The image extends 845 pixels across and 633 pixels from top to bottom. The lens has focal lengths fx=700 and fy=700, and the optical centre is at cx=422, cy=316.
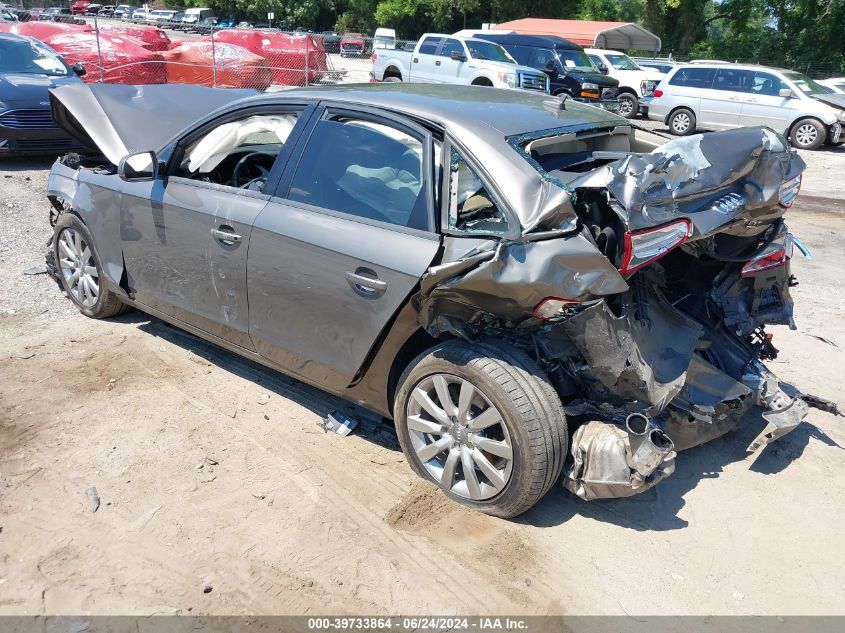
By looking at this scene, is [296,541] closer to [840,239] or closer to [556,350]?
[556,350]

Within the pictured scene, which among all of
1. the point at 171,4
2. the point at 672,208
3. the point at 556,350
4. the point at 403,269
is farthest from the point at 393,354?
the point at 171,4

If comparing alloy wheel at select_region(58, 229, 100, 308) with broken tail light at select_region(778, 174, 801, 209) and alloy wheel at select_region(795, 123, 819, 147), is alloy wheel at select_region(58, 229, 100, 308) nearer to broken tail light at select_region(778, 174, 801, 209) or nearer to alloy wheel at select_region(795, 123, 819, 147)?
broken tail light at select_region(778, 174, 801, 209)

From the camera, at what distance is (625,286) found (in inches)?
112

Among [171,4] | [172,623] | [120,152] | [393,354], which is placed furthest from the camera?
[171,4]

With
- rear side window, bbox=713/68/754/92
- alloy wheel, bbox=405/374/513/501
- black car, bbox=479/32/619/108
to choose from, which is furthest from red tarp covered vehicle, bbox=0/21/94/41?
alloy wheel, bbox=405/374/513/501

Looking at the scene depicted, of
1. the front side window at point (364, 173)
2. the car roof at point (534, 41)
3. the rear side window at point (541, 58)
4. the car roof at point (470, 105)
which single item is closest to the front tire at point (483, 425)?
the front side window at point (364, 173)

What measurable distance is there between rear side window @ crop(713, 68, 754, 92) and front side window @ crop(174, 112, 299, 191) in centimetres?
1593

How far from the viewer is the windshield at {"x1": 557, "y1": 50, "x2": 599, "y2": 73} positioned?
19750 millimetres

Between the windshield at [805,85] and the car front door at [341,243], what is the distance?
16418 millimetres

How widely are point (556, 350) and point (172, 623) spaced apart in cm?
188

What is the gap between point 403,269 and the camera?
10.3 feet

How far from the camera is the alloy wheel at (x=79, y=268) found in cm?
501

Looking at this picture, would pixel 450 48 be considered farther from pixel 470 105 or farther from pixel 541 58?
pixel 470 105

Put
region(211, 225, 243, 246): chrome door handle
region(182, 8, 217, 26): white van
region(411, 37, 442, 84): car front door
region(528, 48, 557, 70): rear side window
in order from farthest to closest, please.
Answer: region(182, 8, 217, 26): white van, region(528, 48, 557, 70): rear side window, region(411, 37, 442, 84): car front door, region(211, 225, 243, 246): chrome door handle
